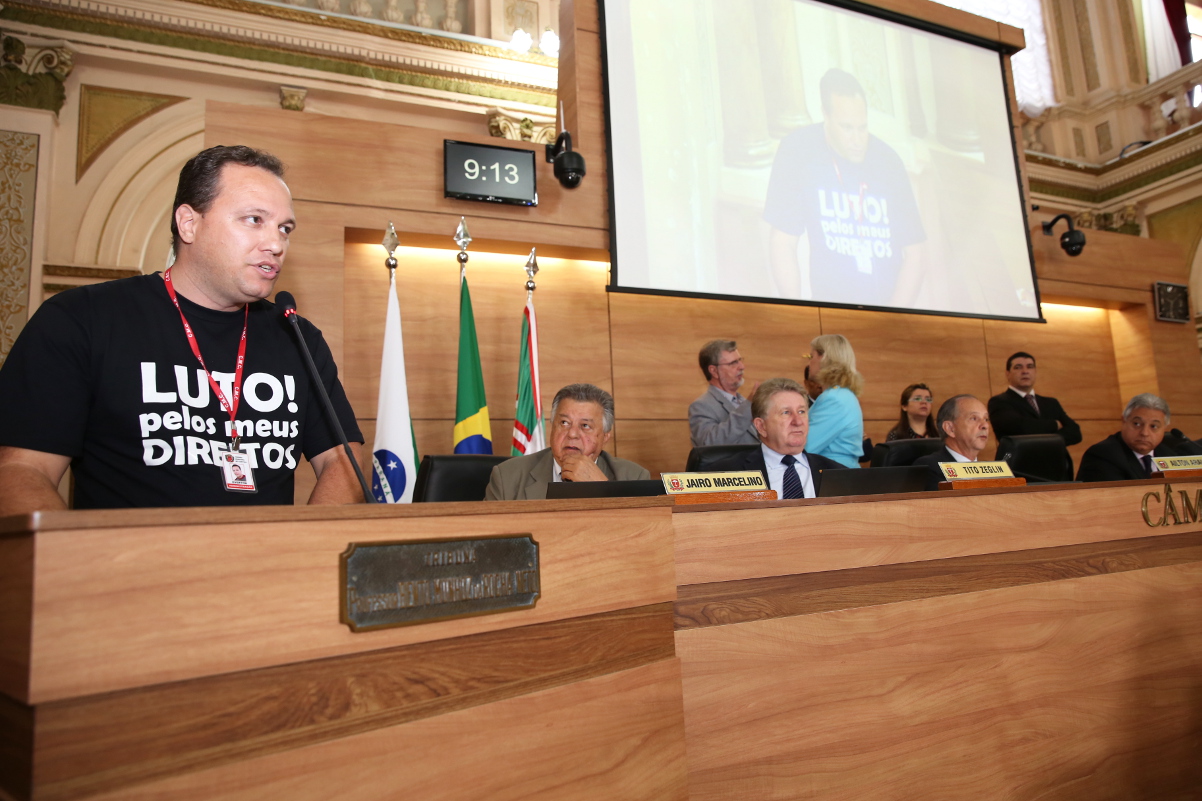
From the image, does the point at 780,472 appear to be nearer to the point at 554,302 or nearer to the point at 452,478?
the point at 452,478

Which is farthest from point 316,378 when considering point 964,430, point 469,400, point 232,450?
point 964,430

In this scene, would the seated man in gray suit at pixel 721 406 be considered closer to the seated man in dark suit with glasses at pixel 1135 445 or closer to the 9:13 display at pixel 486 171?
the 9:13 display at pixel 486 171

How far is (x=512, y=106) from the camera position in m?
5.57

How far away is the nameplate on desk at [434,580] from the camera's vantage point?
2.41 ft

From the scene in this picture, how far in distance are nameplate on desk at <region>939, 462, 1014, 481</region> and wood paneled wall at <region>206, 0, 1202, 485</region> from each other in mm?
1922

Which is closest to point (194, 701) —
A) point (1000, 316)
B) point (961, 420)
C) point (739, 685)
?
point (739, 685)

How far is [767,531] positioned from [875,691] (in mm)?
327

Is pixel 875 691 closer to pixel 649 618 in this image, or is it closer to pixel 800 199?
pixel 649 618

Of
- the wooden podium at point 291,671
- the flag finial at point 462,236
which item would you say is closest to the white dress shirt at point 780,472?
the flag finial at point 462,236

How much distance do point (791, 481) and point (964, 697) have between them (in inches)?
47.5

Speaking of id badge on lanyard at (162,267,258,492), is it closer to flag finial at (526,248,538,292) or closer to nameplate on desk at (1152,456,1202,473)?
flag finial at (526,248,538,292)

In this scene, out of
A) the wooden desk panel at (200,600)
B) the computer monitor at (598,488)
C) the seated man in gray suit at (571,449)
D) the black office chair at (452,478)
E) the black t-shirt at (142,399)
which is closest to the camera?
the wooden desk panel at (200,600)

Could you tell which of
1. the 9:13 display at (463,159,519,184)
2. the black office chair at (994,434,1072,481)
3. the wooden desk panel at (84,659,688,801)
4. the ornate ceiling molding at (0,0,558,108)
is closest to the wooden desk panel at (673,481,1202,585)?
the wooden desk panel at (84,659,688,801)

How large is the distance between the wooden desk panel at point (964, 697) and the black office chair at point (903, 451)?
2.80ft
